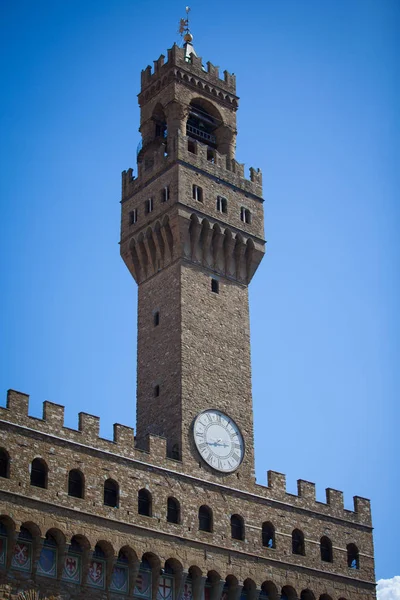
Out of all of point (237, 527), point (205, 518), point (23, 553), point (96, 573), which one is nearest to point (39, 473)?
point (23, 553)

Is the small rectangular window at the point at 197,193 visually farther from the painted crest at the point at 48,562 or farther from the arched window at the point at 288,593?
the painted crest at the point at 48,562

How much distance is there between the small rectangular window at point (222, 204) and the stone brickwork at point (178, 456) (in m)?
0.24

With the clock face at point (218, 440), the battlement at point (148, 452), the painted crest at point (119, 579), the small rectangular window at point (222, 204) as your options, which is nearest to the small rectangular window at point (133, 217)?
the small rectangular window at point (222, 204)

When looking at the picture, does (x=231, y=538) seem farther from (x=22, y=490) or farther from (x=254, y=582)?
(x=22, y=490)

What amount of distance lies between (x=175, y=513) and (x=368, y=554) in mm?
11921

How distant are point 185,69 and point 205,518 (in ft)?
80.6

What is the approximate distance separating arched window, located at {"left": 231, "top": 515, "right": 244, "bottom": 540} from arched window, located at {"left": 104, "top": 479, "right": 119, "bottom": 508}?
6292 millimetres

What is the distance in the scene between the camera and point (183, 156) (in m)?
57.7

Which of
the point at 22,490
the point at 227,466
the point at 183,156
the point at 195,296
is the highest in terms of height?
the point at 183,156

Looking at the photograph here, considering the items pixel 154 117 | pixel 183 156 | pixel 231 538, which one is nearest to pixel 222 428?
pixel 231 538

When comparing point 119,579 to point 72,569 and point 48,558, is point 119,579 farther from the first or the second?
point 48,558

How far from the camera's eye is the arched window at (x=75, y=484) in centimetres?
4622

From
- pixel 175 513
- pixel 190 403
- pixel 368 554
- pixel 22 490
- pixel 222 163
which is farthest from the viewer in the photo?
pixel 222 163

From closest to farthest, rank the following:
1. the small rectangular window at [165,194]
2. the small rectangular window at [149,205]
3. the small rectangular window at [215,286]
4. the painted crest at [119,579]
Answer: the painted crest at [119,579], the small rectangular window at [215,286], the small rectangular window at [165,194], the small rectangular window at [149,205]
